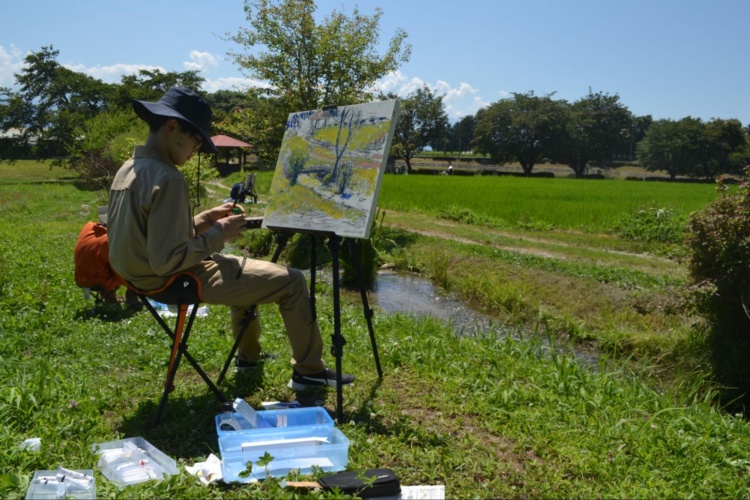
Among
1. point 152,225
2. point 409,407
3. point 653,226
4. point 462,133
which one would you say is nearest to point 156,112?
point 152,225

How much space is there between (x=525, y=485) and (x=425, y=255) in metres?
7.74

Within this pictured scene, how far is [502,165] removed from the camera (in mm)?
69250

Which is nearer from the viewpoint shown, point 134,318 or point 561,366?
point 561,366

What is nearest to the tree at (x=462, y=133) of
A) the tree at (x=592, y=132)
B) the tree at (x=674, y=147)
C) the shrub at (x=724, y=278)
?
the tree at (x=592, y=132)

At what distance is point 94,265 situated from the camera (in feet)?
18.2

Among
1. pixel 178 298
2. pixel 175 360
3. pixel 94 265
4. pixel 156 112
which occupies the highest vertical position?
pixel 156 112

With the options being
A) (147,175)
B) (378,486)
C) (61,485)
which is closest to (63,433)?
(61,485)

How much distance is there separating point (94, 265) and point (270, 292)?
287 centimetres

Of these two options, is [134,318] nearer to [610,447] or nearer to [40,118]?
[610,447]

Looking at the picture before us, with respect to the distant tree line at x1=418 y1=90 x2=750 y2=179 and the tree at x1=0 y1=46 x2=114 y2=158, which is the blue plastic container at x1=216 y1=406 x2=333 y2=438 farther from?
the distant tree line at x1=418 y1=90 x2=750 y2=179

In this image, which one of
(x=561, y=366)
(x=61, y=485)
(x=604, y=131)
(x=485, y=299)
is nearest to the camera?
(x=61, y=485)

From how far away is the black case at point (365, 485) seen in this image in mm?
2570

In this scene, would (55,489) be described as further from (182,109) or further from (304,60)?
(304,60)

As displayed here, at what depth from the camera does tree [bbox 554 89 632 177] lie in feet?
208
